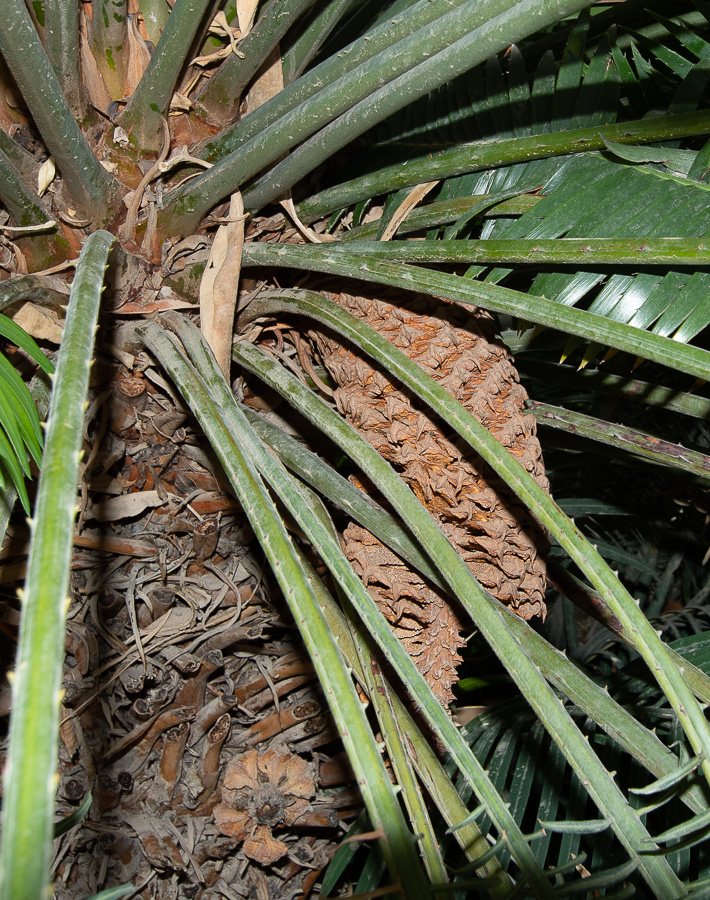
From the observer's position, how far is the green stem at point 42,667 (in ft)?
0.85

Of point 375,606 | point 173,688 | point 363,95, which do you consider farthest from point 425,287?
point 173,688

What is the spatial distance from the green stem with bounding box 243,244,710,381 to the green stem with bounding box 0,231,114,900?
42 centimetres

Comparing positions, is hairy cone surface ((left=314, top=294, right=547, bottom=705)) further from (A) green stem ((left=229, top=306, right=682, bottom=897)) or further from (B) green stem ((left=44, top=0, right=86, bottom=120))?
(B) green stem ((left=44, top=0, right=86, bottom=120))

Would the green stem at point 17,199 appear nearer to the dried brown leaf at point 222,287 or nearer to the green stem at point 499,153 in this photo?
the dried brown leaf at point 222,287

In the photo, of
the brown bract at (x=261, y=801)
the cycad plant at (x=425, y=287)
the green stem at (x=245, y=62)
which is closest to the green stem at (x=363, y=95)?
the cycad plant at (x=425, y=287)

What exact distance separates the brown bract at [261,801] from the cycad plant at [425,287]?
3.8 inches

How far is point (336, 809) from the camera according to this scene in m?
0.98

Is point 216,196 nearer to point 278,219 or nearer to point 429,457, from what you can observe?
point 278,219

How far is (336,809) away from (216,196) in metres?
0.87

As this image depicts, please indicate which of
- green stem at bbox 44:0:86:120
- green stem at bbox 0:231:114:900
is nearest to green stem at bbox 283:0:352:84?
green stem at bbox 44:0:86:120

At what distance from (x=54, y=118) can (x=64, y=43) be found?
0.14m

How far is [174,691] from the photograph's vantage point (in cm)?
93

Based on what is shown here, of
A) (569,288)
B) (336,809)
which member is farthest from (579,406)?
(336,809)

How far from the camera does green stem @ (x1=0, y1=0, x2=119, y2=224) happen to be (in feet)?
2.15
